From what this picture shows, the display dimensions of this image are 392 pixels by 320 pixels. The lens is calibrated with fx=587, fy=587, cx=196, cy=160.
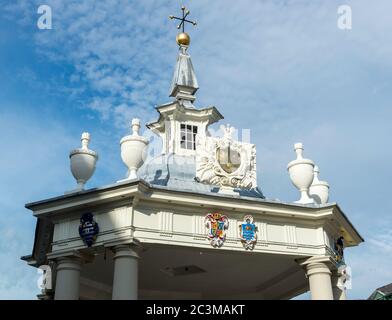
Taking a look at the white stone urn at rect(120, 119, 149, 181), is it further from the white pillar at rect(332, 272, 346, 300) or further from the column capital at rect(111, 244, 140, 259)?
the white pillar at rect(332, 272, 346, 300)

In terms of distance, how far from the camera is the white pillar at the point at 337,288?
27530mm

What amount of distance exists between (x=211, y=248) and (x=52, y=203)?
6.96m

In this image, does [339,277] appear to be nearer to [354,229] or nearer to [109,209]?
[354,229]

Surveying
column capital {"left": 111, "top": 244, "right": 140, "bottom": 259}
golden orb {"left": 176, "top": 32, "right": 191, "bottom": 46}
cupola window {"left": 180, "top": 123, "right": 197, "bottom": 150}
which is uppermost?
golden orb {"left": 176, "top": 32, "right": 191, "bottom": 46}

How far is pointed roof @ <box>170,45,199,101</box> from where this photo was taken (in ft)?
117

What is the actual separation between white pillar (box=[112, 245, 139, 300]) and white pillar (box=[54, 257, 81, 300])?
210 cm

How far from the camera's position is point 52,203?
24.8 m

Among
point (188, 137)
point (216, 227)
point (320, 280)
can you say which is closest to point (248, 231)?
point (216, 227)

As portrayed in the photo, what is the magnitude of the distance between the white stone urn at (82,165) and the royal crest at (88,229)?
1.41m

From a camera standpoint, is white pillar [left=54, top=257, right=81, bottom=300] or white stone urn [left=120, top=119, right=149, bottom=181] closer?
white pillar [left=54, top=257, right=81, bottom=300]

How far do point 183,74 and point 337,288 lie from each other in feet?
53.0

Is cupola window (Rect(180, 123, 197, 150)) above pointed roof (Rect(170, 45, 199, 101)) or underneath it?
underneath

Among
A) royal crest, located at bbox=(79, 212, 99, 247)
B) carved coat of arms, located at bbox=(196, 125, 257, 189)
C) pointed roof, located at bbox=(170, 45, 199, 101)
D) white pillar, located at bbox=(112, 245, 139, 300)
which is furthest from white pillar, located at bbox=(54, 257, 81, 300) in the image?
pointed roof, located at bbox=(170, 45, 199, 101)
